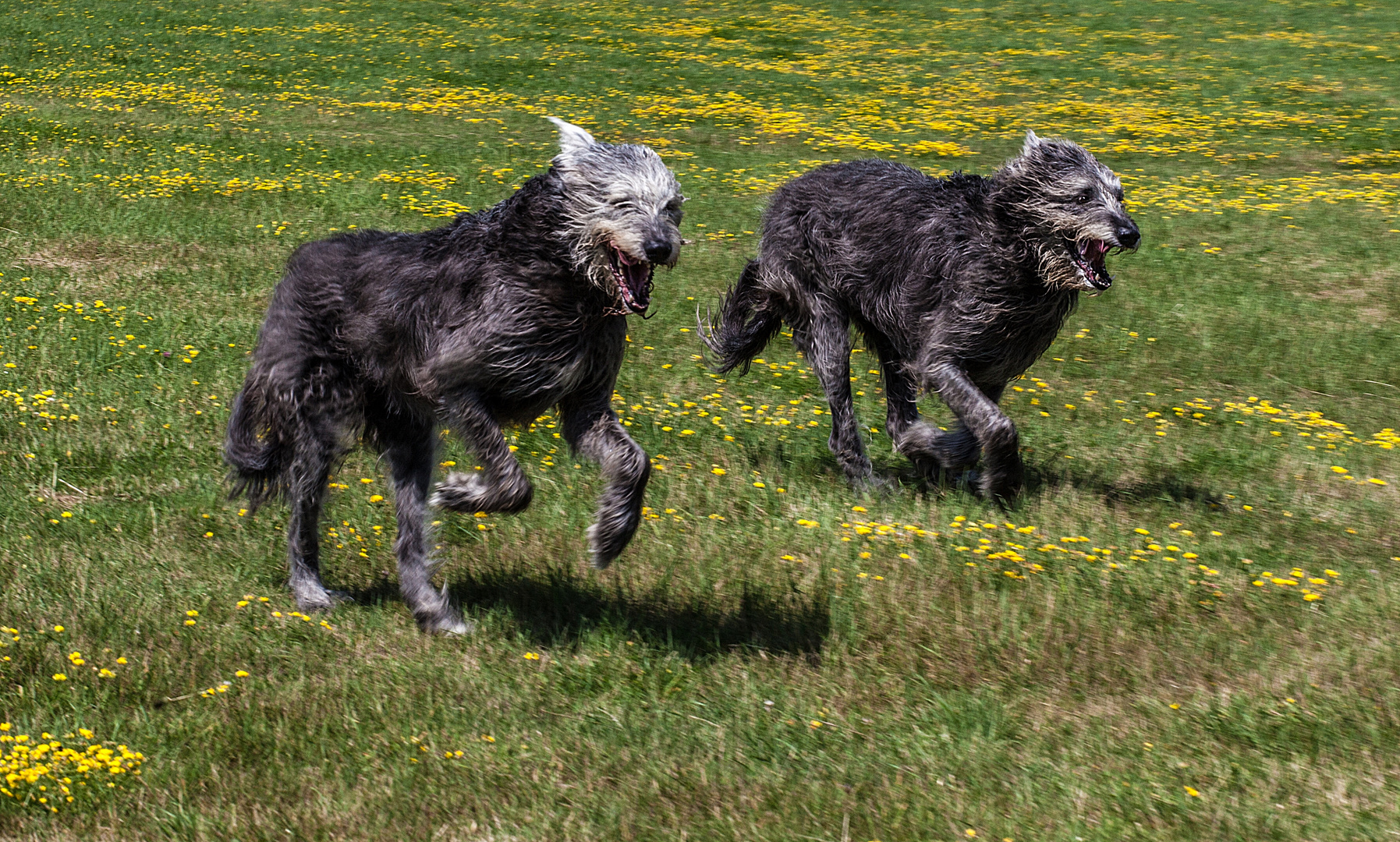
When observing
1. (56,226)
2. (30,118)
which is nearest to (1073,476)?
(56,226)

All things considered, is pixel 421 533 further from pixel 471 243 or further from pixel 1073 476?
pixel 1073 476

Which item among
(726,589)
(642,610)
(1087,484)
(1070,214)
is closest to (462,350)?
(642,610)

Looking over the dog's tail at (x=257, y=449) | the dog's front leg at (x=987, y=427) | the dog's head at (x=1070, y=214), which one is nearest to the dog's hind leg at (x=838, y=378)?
the dog's front leg at (x=987, y=427)

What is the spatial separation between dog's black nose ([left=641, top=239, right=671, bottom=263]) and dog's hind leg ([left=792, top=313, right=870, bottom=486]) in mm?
3179

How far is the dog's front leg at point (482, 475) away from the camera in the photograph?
5.73 m

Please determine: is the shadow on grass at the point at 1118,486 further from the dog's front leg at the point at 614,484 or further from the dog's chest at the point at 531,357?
the dog's chest at the point at 531,357

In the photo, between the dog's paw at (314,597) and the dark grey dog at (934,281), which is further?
the dark grey dog at (934,281)

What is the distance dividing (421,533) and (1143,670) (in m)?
3.22

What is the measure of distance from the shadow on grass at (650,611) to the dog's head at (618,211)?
1.47m

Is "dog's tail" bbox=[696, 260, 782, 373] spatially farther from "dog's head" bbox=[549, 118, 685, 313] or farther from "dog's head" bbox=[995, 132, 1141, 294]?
"dog's head" bbox=[549, 118, 685, 313]

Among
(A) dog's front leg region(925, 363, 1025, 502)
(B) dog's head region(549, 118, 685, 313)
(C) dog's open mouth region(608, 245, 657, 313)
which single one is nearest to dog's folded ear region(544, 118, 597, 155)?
(B) dog's head region(549, 118, 685, 313)

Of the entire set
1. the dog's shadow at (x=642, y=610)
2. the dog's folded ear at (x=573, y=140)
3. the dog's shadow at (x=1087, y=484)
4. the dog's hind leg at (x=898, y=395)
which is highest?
the dog's folded ear at (x=573, y=140)

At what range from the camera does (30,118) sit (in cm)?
2011

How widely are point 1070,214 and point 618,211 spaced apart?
3017 millimetres
